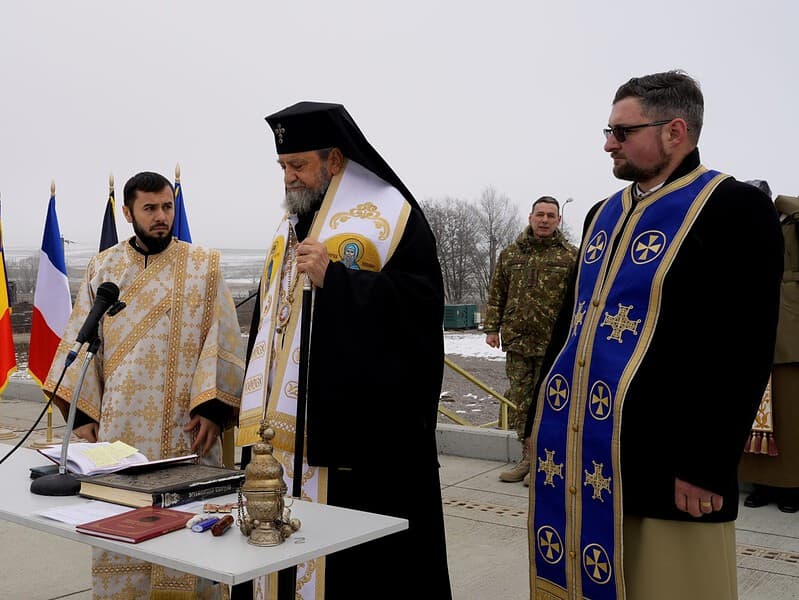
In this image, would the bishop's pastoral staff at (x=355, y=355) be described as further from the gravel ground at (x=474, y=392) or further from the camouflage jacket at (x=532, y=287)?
the gravel ground at (x=474, y=392)

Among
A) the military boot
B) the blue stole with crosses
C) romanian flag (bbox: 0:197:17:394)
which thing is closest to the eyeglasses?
the blue stole with crosses

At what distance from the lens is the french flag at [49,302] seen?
28.0 ft

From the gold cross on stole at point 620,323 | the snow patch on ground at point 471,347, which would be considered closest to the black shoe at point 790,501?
the gold cross on stole at point 620,323

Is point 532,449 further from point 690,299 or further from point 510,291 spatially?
point 510,291

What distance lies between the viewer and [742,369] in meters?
2.43

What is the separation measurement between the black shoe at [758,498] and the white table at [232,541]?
4299mm

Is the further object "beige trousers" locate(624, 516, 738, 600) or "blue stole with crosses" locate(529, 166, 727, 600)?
"blue stole with crosses" locate(529, 166, 727, 600)

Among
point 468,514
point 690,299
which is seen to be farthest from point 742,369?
point 468,514

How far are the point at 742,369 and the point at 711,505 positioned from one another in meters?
0.40

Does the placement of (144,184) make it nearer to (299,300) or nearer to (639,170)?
(299,300)

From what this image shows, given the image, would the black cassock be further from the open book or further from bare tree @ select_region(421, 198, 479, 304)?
bare tree @ select_region(421, 198, 479, 304)

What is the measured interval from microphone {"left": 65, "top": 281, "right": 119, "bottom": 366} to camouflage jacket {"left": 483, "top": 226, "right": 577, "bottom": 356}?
159 inches

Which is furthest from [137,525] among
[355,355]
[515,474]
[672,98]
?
[515,474]

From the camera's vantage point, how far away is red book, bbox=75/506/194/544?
79.1 inches
